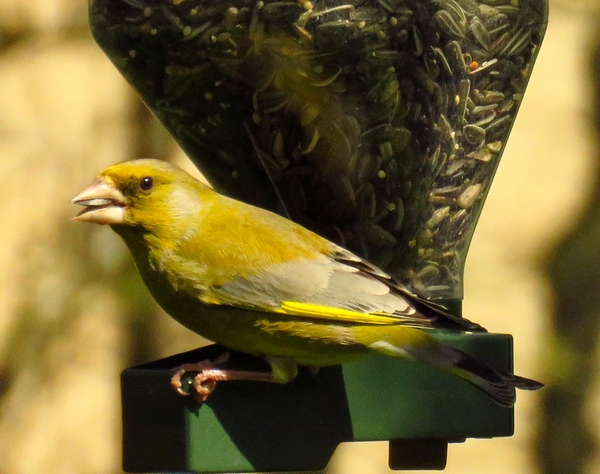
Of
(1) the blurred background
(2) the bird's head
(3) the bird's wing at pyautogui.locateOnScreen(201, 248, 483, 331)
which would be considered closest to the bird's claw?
(3) the bird's wing at pyautogui.locateOnScreen(201, 248, 483, 331)

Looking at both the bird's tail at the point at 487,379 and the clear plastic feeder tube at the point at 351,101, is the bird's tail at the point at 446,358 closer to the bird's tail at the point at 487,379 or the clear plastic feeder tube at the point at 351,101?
the bird's tail at the point at 487,379

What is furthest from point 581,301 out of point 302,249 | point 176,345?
point 302,249

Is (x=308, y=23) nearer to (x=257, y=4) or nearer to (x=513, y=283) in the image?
(x=257, y=4)

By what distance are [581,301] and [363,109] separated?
10.7ft

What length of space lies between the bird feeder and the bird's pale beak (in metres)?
0.42

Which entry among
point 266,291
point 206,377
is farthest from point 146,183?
point 206,377

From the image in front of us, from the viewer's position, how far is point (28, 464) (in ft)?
18.9

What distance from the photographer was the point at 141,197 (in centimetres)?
272

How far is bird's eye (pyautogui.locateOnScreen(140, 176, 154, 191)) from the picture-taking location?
273cm

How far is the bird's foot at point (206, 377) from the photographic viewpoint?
2592mm

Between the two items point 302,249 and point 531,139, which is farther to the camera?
point 531,139

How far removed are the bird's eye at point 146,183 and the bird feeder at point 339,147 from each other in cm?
33

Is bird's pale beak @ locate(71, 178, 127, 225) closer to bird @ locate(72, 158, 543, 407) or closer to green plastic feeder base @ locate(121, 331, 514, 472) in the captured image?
bird @ locate(72, 158, 543, 407)

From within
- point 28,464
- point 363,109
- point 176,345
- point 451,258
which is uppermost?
point 363,109
